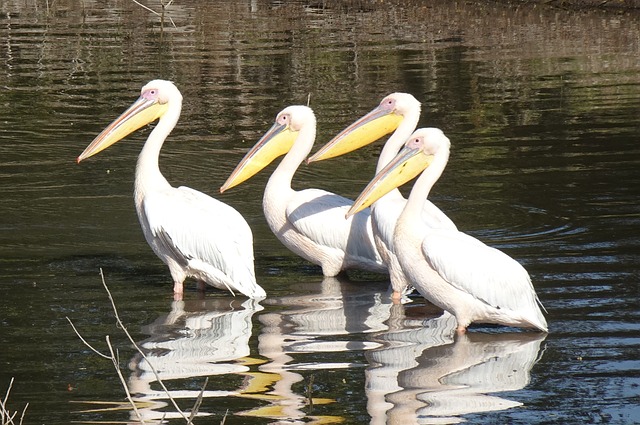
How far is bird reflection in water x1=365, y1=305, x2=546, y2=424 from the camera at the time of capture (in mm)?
5316

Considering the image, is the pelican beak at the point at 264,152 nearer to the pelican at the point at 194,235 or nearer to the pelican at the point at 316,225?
the pelican at the point at 316,225

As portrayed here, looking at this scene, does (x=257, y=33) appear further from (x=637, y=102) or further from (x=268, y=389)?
(x=268, y=389)

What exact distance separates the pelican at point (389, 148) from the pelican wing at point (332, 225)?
310 mm

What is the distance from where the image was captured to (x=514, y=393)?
5531mm

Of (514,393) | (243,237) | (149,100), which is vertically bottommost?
(514,393)

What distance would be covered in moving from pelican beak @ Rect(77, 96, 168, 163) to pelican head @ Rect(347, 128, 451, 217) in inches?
73.9

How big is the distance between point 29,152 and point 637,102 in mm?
7232

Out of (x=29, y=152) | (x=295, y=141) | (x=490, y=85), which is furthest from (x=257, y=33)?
(x=295, y=141)

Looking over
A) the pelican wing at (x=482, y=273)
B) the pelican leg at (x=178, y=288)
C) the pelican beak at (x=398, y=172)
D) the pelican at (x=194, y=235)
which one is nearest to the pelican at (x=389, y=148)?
the pelican beak at (x=398, y=172)

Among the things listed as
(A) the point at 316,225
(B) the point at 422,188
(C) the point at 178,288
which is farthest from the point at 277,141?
(B) the point at 422,188

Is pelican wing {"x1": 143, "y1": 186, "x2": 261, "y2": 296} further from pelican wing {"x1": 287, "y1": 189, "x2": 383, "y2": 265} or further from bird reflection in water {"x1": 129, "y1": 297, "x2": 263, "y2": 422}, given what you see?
pelican wing {"x1": 287, "y1": 189, "x2": 383, "y2": 265}

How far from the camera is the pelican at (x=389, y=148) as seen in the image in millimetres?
7320

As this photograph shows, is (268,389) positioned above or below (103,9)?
below

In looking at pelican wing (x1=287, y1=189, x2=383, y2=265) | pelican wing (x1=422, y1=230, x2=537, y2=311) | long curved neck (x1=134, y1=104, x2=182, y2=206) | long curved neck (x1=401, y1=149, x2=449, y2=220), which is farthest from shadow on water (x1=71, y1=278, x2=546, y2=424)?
long curved neck (x1=134, y1=104, x2=182, y2=206)
